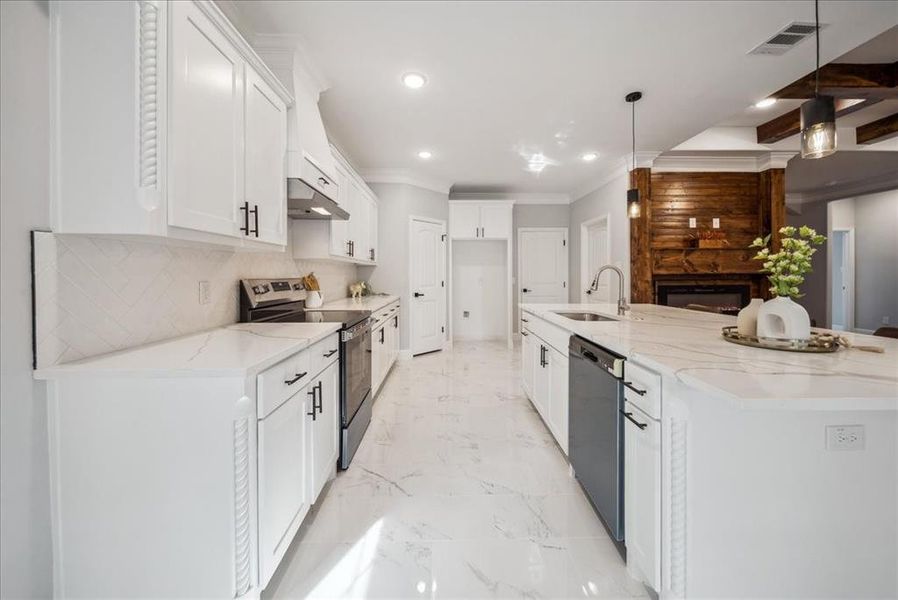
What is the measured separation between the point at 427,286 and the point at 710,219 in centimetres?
394

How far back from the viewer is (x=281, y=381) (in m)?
1.39

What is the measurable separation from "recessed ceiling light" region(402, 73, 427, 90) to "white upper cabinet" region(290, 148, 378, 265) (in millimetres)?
775

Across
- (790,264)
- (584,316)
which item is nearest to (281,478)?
(790,264)

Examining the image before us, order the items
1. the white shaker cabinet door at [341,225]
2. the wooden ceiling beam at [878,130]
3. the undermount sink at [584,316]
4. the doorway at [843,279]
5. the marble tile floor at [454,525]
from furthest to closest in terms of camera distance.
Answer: the doorway at [843,279], the wooden ceiling beam at [878,130], the white shaker cabinet door at [341,225], the undermount sink at [584,316], the marble tile floor at [454,525]

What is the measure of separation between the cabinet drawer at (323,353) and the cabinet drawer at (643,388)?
52.9 inches

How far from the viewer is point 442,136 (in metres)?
3.91

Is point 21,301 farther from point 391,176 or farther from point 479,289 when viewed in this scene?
point 479,289

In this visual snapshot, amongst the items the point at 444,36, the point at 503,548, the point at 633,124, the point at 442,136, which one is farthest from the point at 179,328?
the point at 633,124

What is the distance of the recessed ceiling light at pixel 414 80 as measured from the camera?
8.85 feet

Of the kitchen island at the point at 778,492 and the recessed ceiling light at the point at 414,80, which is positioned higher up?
the recessed ceiling light at the point at 414,80

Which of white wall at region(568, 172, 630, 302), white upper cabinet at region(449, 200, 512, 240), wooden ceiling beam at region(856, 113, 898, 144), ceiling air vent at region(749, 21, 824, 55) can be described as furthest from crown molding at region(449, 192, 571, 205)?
ceiling air vent at region(749, 21, 824, 55)

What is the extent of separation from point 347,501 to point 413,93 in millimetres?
2883

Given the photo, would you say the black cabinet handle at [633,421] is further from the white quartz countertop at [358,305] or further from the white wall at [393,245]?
the white wall at [393,245]

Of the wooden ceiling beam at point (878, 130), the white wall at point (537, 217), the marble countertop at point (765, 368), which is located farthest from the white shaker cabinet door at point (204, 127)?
the wooden ceiling beam at point (878, 130)
